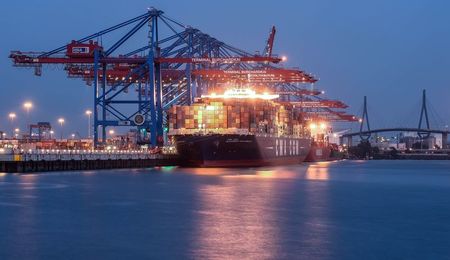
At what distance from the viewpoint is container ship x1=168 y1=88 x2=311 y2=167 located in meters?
65.0

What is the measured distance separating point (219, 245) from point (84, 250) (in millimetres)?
3275

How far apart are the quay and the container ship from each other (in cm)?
294

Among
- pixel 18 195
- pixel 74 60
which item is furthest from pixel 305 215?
Answer: pixel 74 60

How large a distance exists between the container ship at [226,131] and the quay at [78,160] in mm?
2944

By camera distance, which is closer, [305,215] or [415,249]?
[415,249]

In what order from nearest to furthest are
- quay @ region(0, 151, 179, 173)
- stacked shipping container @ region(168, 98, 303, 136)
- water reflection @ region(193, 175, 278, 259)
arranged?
water reflection @ region(193, 175, 278, 259) < quay @ region(0, 151, 179, 173) < stacked shipping container @ region(168, 98, 303, 136)

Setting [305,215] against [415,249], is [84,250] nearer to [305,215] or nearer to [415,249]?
[415,249]

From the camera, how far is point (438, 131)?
197 m

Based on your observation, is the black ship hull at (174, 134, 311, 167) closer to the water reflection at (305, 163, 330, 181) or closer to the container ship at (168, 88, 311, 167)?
the container ship at (168, 88, 311, 167)

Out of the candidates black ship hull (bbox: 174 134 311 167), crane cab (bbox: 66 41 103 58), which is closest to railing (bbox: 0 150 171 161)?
black ship hull (bbox: 174 134 311 167)

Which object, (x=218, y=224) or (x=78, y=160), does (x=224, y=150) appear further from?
(x=218, y=224)

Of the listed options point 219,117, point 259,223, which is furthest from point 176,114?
point 259,223

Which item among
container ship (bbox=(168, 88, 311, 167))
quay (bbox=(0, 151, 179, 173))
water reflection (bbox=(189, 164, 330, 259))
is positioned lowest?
water reflection (bbox=(189, 164, 330, 259))

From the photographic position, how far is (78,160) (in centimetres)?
5856
